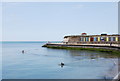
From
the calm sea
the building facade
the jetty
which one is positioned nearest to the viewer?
the calm sea

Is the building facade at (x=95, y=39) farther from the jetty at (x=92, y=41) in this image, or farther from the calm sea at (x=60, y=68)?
the calm sea at (x=60, y=68)

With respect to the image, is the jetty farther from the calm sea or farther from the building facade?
the calm sea

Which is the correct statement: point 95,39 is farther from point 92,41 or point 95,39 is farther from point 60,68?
point 60,68

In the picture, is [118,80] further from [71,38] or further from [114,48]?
[71,38]

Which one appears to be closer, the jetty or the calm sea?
the calm sea

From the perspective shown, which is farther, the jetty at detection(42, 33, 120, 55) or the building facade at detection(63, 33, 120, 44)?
the building facade at detection(63, 33, 120, 44)

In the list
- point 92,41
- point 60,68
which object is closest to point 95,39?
point 92,41

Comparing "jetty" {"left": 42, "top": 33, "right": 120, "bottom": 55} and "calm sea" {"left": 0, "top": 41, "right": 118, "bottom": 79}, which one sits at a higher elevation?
"jetty" {"left": 42, "top": 33, "right": 120, "bottom": 55}

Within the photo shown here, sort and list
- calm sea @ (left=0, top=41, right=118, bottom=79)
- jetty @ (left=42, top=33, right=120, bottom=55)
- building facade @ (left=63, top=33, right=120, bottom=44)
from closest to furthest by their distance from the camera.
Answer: calm sea @ (left=0, top=41, right=118, bottom=79), jetty @ (left=42, top=33, right=120, bottom=55), building facade @ (left=63, top=33, right=120, bottom=44)

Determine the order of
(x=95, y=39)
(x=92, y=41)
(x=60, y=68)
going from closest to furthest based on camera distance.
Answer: (x=60, y=68) → (x=95, y=39) → (x=92, y=41)

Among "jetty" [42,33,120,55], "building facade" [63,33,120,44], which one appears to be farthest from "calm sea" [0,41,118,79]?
"building facade" [63,33,120,44]

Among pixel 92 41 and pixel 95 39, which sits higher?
pixel 95 39

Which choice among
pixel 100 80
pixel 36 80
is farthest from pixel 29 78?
pixel 100 80

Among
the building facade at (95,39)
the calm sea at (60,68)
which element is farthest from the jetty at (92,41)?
the calm sea at (60,68)
